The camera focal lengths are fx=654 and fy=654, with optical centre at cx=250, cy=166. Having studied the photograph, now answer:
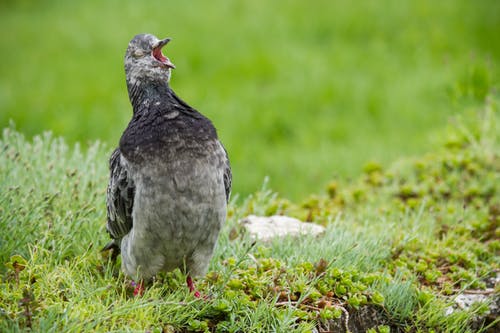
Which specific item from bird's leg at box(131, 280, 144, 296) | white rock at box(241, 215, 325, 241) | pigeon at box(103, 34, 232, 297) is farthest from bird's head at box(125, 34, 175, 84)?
white rock at box(241, 215, 325, 241)

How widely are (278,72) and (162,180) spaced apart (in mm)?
6297

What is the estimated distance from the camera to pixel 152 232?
3.59 m

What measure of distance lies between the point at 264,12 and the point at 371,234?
7085mm

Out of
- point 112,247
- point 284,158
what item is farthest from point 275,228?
point 284,158

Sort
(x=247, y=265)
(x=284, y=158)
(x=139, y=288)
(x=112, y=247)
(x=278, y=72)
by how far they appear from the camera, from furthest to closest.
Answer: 1. (x=278, y=72)
2. (x=284, y=158)
3. (x=112, y=247)
4. (x=247, y=265)
5. (x=139, y=288)

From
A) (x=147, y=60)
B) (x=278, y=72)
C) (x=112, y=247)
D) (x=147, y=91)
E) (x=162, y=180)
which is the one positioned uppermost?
(x=278, y=72)

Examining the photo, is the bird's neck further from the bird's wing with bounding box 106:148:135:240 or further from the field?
the field

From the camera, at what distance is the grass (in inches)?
138

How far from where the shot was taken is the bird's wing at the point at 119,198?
3723 mm

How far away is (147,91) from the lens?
12.6ft

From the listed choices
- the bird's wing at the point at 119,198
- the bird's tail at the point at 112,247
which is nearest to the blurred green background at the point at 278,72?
the bird's tail at the point at 112,247

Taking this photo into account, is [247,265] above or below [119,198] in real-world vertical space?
below

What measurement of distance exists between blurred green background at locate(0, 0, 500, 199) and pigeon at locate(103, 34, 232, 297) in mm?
3364

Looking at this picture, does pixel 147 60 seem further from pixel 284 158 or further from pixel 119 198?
pixel 284 158
